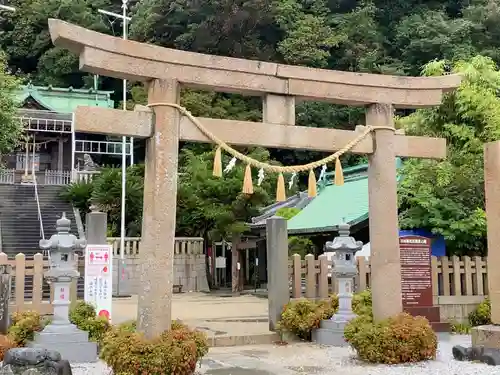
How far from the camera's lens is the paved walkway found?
1328 cm

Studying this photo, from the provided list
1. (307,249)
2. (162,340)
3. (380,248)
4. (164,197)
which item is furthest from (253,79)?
(307,249)

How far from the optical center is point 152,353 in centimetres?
714

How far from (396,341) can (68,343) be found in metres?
5.10

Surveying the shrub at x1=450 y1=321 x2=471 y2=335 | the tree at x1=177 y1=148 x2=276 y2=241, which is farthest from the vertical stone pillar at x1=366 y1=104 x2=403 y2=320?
the tree at x1=177 y1=148 x2=276 y2=241

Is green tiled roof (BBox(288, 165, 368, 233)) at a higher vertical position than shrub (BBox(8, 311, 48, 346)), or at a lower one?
higher

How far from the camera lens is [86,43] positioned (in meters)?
7.17

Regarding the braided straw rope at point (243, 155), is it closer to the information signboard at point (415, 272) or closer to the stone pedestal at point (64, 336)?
the information signboard at point (415, 272)

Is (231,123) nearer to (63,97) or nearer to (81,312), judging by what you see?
(81,312)

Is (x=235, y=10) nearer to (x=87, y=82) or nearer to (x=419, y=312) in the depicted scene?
(x=87, y=82)

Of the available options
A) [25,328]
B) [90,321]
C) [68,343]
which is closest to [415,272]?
[90,321]

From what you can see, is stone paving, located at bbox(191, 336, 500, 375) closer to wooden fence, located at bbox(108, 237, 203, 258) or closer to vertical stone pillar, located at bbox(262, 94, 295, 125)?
vertical stone pillar, located at bbox(262, 94, 295, 125)

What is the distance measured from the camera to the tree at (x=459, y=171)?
14.2 meters

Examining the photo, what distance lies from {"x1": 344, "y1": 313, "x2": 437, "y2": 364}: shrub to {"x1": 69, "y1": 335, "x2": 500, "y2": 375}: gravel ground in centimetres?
14

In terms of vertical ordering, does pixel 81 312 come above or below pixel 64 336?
above
